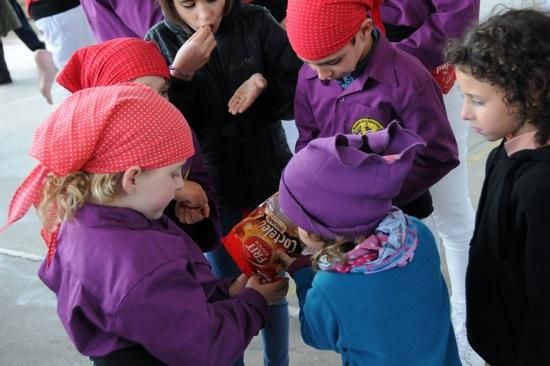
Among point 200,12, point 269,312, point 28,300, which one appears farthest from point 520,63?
point 28,300

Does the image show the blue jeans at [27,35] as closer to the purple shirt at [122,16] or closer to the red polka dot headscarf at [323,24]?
the purple shirt at [122,16]

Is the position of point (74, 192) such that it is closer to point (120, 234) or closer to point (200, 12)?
point (120, 234)

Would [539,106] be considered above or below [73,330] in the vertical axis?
above

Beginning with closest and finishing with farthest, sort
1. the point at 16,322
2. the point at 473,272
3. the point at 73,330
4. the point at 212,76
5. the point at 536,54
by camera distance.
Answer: the point at 73,330
the point at 536,54
the point at 473,272
the point at 212,76
the point at 16,322

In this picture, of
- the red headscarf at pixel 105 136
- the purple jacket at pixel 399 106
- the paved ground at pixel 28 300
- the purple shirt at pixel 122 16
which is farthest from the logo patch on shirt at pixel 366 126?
the paved ground at pixel 28 300

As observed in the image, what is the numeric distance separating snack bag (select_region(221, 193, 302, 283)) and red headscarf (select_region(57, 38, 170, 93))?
0.55 m

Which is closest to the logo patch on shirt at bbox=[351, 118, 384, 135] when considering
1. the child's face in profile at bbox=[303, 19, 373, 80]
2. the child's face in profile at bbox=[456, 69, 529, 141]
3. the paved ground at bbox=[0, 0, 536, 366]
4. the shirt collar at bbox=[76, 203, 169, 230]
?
the child's face in profile at bbox=[303, 19, 373, 80]

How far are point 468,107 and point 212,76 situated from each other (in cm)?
82

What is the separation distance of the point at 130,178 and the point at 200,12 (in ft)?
2.44

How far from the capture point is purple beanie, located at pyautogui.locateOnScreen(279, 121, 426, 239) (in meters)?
1.27

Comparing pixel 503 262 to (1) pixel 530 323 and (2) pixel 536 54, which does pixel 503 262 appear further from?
(2) pixel 536 54

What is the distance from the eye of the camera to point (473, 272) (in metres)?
1.62

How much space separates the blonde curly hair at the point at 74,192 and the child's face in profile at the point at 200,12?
0.73 metres

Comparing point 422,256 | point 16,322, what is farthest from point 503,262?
point 16,322
